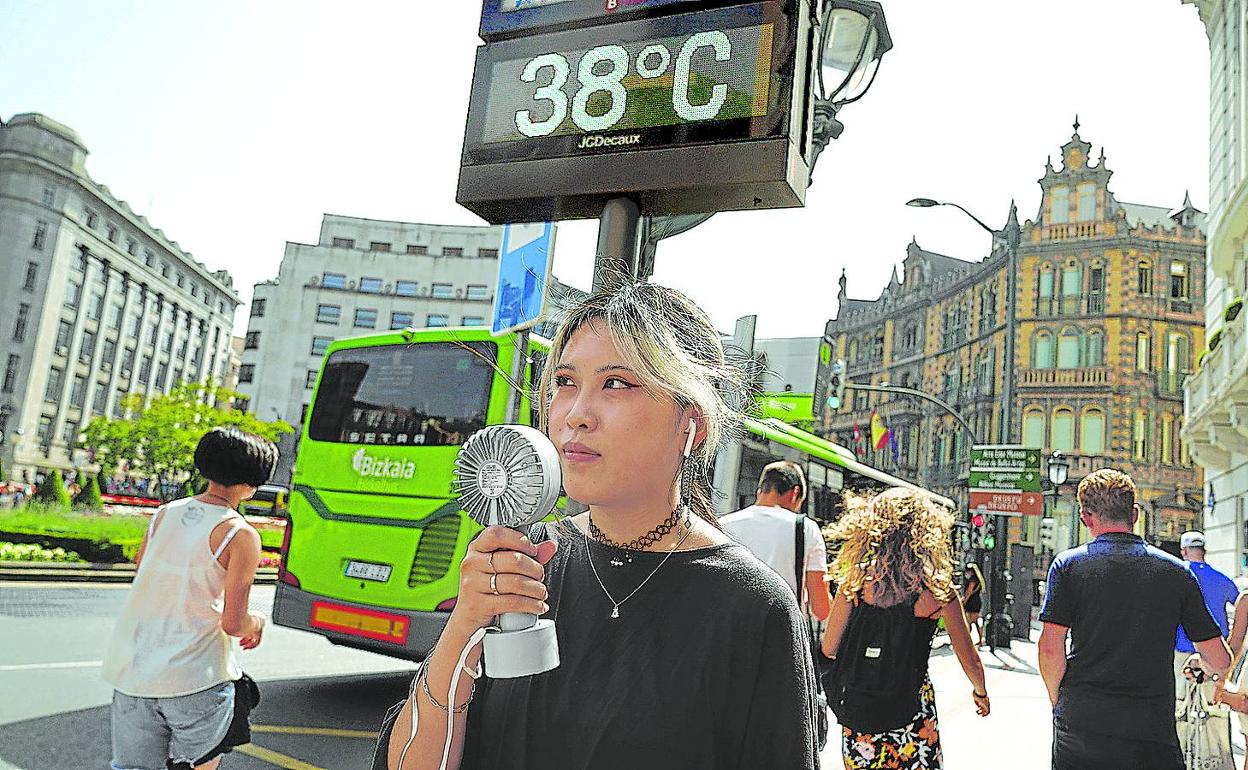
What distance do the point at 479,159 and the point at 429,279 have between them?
2648 inches

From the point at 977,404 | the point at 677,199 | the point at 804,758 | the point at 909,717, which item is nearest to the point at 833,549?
the point at 909,717

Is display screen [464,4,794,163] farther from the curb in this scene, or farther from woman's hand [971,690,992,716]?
the curb

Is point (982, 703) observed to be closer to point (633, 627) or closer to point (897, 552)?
point (897, 552)

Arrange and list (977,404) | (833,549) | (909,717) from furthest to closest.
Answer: (977,404) → (833,549) → (909,717)

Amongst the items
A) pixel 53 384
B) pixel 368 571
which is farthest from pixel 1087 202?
pixel 53 384

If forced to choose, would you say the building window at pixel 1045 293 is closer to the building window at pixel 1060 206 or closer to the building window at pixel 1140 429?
the building window at pixel 1060 206

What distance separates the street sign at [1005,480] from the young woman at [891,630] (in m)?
14.4

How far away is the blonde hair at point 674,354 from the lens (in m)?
1.63

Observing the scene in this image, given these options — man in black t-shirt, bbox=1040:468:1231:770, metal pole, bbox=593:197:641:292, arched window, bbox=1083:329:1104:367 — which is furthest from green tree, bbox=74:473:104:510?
arched window, bbox=1083:329:1104:367

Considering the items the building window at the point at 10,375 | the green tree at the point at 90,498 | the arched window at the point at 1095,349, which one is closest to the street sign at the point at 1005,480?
the green tree at the point at 90,498

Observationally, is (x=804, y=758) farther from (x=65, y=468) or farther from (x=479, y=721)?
(x=65, y=468)

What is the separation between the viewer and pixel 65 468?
229 feet

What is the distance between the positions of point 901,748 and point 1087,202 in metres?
54.4

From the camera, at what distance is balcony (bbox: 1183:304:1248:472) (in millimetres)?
15203
